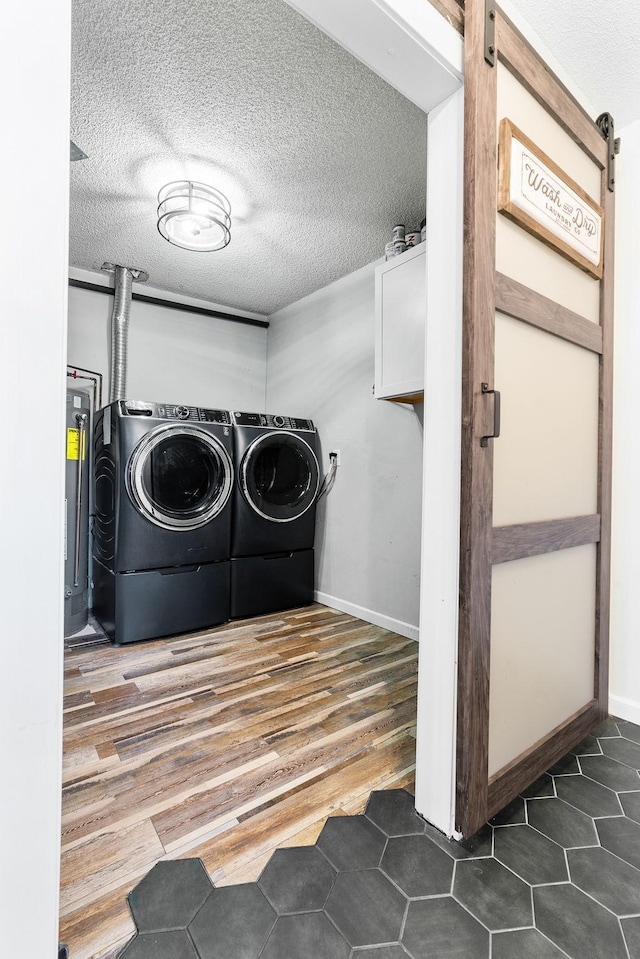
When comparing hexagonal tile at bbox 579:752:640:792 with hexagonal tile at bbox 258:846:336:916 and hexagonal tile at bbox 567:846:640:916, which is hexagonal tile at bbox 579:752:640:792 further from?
hexagonal tile at bbox 258:846:336:916

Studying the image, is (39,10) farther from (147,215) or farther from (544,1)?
A: (147,215)

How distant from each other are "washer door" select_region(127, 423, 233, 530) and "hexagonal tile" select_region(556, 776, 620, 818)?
2186 millimetres

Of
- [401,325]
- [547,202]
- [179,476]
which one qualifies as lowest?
[179,476]

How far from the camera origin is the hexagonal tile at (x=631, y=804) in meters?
1.35

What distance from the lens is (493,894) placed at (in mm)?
1082

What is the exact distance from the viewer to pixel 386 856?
1189 mm

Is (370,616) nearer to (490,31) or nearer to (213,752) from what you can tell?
(213,752)

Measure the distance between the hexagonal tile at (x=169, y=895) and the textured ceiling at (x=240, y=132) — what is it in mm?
2495

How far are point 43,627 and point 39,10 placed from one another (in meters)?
0.94

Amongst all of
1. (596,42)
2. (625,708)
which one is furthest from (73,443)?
(625,708)

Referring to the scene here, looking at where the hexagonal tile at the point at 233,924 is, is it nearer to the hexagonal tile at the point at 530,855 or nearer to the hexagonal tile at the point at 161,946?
the hexagonal tile at the point at 161,946

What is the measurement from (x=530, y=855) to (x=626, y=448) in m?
1.55

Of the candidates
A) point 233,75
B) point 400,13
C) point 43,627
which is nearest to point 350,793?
point 43,627

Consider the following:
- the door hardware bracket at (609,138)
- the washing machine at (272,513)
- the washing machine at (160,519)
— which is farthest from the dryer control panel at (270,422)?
the door hardware bracket at (609,138)
